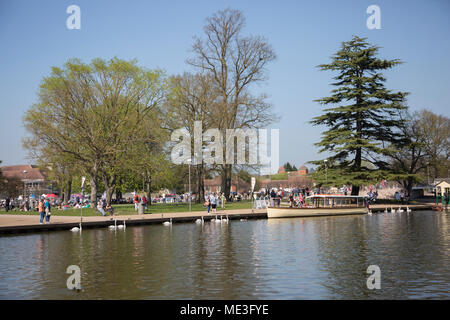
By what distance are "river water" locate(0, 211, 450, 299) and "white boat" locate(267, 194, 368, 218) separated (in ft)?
42.4

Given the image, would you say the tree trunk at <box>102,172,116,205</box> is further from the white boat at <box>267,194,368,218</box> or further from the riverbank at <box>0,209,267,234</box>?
the white boat at <box>267,194,368,218</box>

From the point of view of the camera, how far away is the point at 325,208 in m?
45.8

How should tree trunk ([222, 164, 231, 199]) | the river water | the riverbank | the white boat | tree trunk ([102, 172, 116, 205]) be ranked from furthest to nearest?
tree trunk ([222, 164, 231, 199]), tree trunk ([102, 172, 116, 205]), the white boat, the riverbank, the river water

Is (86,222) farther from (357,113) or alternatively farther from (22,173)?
(22,173)

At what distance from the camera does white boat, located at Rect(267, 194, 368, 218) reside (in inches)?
1702

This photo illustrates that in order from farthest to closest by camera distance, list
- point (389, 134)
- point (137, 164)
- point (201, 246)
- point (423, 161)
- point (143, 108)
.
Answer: point (423, 161)
point (389, 134)
point (143, 108)
point (137, 164)
point (201, 246)

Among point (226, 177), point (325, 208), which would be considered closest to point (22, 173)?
point (226, 177)

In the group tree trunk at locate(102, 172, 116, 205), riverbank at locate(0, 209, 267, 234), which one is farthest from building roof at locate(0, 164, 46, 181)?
riverbank at locate(0, 209, 267, 234)

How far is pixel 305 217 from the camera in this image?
44.8m

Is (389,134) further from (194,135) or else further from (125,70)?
(125,70)

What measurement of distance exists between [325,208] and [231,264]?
1133 inches

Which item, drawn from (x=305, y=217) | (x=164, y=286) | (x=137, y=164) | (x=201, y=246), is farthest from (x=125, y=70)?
(x=164, y=286)

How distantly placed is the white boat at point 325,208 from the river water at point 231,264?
12923mm
